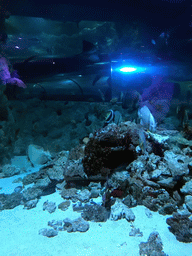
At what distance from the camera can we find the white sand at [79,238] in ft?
6.00

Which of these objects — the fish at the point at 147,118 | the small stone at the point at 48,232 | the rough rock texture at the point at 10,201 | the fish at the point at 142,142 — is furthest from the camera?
the fish at the point at 147,118

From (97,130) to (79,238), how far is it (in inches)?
68.5

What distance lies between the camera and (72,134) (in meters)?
4.95

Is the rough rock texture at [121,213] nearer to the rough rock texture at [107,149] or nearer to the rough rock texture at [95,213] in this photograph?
the rough rock texture at [95,213]

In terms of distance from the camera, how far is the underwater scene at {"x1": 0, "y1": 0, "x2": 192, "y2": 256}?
2.13 m

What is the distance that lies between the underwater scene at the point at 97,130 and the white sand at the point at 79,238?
0.01 m

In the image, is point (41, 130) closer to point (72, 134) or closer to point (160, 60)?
point (72, 134)

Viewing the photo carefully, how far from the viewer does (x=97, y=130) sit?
308cm

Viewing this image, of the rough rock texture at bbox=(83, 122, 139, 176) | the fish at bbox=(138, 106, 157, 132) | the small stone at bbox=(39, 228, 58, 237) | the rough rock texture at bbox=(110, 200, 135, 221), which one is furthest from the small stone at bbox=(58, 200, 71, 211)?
the fish at bbox=(138, 106, 157, 132)

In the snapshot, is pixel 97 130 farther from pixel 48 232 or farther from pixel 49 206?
pixel 48 232

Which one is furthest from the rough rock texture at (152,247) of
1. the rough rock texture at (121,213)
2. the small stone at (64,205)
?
the small stone at (64,205)

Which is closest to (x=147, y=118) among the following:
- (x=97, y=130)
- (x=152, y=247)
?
(x=97, y=130)

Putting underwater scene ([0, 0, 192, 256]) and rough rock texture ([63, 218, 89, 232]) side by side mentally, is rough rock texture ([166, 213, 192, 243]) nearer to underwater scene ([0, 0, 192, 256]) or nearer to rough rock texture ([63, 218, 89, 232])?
underwater scene ([0, 0, 192, 256])

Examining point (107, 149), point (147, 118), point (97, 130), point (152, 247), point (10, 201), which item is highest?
point (147, 118)
